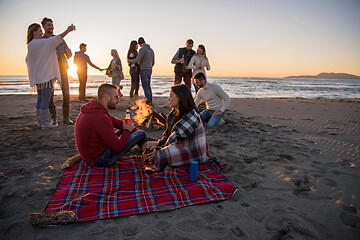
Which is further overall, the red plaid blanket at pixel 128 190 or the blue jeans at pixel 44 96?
the blue jeans at pixel 44 96

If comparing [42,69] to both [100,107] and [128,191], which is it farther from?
[128,191]

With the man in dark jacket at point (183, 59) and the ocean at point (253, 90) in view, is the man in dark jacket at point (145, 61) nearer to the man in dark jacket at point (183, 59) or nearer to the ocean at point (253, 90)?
the man in dark jacket at point (183, 59)

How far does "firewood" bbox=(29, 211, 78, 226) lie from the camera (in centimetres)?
213

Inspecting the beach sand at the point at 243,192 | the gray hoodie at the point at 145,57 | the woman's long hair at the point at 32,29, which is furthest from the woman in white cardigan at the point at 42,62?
the gray hoodie at the point at 145,57

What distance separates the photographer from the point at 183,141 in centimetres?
339

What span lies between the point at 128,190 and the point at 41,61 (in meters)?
4.05

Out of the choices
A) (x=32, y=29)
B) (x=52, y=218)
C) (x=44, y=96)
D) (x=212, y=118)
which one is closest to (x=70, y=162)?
(x=52, y=218)

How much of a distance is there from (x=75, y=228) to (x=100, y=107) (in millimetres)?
1567

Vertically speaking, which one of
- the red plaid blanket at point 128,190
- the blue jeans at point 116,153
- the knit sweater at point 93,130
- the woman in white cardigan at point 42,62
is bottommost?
the red plaid blanket at point 128,190

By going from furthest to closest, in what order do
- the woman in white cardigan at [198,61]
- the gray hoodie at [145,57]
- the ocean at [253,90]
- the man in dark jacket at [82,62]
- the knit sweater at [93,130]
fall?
the ocean at [253,90] → the man in dark jacket at [82,62] → the gray hoodie at [145,57] → the woman in white cardigan at [198,61] → the knit sweater at [93,130]

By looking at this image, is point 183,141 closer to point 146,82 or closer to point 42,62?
point 42,62

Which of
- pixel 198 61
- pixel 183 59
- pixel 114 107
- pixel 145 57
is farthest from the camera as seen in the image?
pixel 145 57

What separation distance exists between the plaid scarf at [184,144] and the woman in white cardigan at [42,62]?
11.2ft

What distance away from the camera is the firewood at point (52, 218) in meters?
2.13
